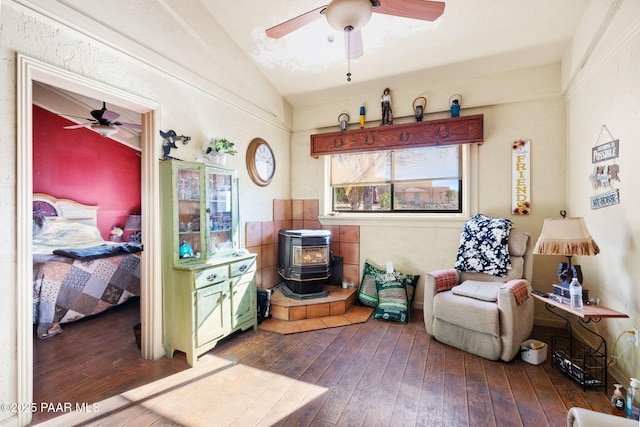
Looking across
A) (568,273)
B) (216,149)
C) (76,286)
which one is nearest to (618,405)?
(568,273)

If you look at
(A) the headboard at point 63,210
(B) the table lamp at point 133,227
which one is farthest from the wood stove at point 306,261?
(A) the headboard at point 63,210

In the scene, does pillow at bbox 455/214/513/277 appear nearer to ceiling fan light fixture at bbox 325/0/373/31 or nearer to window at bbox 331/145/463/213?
window at bbox 331/145/463/213

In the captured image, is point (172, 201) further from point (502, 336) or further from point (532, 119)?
point (532, 119)

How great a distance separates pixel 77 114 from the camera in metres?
4.32

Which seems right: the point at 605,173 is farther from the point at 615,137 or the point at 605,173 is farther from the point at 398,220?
the point at 398,220

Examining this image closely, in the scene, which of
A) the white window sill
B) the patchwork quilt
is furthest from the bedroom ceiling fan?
the patchwork quilt

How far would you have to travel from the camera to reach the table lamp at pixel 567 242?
2.07m

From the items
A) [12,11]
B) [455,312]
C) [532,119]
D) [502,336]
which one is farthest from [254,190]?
[532,119]

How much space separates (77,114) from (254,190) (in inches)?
126

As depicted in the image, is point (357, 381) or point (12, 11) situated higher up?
point (12, 11)

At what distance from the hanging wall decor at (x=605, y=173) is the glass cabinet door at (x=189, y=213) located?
3221 mm

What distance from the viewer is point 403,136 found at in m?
3.49

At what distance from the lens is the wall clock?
3416mm

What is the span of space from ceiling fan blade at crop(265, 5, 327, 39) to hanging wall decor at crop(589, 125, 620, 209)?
2.29 metres
